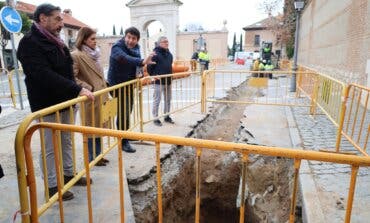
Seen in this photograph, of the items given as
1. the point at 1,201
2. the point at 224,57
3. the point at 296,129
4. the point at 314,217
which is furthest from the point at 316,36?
the point at 224,57

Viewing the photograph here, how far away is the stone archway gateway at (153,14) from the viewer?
90.0ft

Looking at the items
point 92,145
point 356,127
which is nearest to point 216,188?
point 92,145

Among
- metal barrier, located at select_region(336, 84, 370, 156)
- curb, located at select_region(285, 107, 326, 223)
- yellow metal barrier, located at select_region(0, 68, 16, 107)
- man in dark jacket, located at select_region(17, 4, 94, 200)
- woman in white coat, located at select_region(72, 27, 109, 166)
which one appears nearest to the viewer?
man in dark jacket, located at select_region(17, 4, 94, 200)

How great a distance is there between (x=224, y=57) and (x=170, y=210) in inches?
1201

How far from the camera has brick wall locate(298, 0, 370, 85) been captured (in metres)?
7.12

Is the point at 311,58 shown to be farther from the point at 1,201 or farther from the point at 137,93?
the point at 1,201

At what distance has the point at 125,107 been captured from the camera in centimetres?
423

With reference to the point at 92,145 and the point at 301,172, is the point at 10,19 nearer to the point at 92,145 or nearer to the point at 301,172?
the point at 92,145

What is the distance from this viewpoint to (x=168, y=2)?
2711 cm

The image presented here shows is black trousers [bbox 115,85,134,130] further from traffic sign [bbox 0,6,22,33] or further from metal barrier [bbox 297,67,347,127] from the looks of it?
traffic sign [bbox 0,6,22,33]

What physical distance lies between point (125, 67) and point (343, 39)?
738 cm

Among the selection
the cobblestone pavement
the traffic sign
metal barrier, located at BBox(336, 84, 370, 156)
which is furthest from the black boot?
the traffic sign

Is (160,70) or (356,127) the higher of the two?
(160,70)

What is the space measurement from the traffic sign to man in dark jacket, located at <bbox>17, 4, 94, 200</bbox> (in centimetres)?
501
